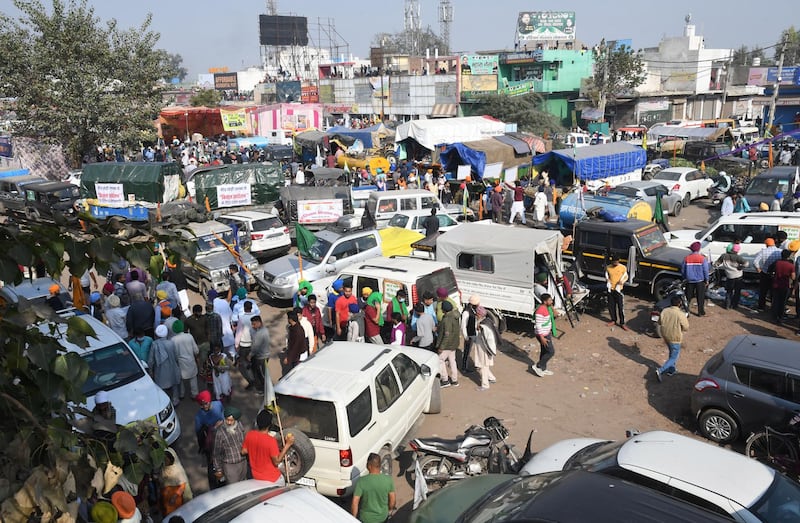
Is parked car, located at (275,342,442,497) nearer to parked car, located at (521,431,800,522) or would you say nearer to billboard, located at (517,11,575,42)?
parked car, located at (521,431,800,522)

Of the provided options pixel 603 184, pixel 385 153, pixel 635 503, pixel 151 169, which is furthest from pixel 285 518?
pixel 385 153

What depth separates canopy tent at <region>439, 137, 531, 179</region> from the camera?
26.5 meters

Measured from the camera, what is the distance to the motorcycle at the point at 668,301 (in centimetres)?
1171

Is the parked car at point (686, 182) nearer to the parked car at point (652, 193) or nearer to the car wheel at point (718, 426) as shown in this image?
the parked car at point (652, 193)

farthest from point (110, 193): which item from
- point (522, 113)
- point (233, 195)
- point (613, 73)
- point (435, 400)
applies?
point (613, 73)

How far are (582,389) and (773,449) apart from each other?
308 cm

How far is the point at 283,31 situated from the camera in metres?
114

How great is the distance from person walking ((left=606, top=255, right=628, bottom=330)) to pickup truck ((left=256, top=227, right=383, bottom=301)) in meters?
5.49

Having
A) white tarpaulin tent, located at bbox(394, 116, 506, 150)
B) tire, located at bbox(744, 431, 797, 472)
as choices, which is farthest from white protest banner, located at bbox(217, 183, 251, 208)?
tire, located at bbox(744, 431, 797, 472)

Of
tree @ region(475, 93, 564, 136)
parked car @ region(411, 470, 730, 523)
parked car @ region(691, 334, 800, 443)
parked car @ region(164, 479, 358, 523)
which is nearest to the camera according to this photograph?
parked car @ region(411, 470, 730, 523)

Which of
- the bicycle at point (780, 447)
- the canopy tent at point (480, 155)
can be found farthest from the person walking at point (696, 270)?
the canopy tent at point (480, 155)

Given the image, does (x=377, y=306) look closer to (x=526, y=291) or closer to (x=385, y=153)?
(x=526, y=291)

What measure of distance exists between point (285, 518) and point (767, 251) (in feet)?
37.8

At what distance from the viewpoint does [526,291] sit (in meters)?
11.9
